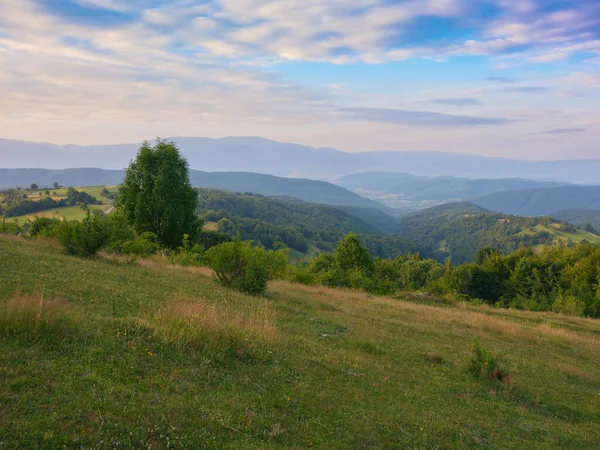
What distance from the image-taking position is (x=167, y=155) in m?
36.6

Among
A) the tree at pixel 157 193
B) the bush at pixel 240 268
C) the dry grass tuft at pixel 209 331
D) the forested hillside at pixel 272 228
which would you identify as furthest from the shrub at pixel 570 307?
the forested hillside at pixel 272 228

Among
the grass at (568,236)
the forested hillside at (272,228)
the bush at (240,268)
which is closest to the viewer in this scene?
the bush at (240,268)

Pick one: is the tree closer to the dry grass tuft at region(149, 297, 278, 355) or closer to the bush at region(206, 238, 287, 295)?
the bush at region(206, 238, 287, 295)

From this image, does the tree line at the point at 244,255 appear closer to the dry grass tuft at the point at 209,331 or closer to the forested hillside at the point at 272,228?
the dry grass tuft at the point at 209,331

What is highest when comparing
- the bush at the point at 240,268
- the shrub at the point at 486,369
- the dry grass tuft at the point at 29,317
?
the dry grass tuft at the point at 29,317

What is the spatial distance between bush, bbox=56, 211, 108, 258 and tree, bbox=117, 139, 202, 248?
18.6 metres

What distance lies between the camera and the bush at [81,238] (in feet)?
53.7

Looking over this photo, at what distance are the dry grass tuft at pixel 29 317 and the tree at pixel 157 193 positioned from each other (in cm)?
2948

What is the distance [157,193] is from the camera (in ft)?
115

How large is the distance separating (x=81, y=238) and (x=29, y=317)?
35.7 ft

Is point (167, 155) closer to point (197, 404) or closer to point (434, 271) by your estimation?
point (197, 404)

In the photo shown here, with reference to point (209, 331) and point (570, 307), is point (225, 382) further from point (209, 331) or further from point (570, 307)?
point (570, 307)

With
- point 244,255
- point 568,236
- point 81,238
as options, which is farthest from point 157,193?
point 568,236

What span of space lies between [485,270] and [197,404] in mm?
79817
